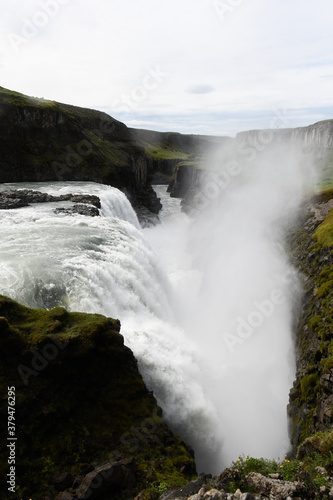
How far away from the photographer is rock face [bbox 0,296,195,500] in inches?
347

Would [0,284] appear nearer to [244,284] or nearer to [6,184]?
[244,284]

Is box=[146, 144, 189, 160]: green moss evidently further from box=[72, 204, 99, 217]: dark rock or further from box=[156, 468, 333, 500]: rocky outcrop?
box=[156, 468, 333, 500]: rocky outcrop

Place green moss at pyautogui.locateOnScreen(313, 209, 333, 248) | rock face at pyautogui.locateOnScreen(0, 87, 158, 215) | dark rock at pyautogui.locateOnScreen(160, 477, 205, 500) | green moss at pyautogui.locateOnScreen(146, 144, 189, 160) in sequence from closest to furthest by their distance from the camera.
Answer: dark rock at pyautogui.locateOnScreen(160, 477, 205, 500)
green moss at pyautogui.locateOnScreen(313, 209, 333, 248)
rock face at pyautogui.locateOnScreen(0, 87, 158, 215)
green moss at pyautogui.locateOnScreen(146, 144, 189, 160)

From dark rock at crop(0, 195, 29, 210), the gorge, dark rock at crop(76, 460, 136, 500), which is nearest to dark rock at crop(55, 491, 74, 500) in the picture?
dark rock at crop(76, 460, 136, 500)

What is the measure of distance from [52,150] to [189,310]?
5186cm

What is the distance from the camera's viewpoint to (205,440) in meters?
14.7

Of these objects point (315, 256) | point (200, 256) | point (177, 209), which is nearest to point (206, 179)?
point (177, 209)

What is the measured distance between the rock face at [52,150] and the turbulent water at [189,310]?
2932 centimetres

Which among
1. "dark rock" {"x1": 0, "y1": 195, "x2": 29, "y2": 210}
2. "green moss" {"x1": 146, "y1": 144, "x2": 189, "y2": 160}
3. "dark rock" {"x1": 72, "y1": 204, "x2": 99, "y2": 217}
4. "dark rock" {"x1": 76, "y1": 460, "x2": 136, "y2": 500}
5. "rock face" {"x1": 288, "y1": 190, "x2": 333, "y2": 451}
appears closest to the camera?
"dark rock" {"x1": 76, "y1": 460, "x2": 136, "y2": 500}

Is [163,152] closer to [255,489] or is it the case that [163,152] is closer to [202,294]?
[202,294]

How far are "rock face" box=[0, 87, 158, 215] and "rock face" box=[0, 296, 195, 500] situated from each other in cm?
5734

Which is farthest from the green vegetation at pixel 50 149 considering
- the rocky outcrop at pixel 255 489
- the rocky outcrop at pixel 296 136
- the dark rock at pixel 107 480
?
the rocky outcrop at pixel 296 136

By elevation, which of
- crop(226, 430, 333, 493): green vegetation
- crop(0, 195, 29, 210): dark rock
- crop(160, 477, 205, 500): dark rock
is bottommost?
crop(160, 477, 205, 500): dark rock

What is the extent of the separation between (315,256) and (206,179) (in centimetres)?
6371
